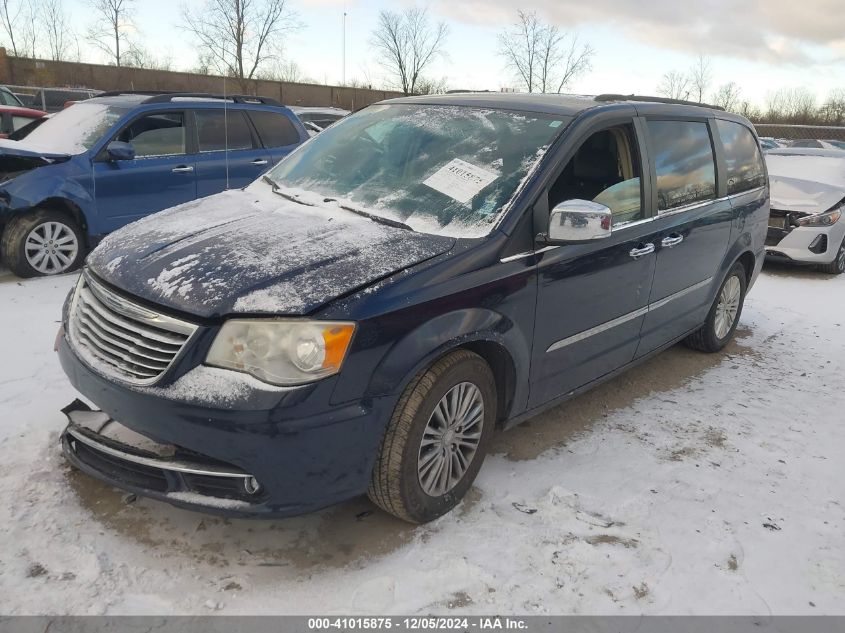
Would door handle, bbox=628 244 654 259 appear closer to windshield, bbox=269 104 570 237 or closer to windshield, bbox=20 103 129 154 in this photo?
windshield, bbox=269 104 570 237

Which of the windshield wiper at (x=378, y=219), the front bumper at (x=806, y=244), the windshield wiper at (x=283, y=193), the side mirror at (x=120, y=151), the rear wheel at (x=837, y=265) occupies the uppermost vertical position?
the side mirror at (x=120, y=151)

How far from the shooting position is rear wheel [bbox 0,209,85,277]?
19.9ft

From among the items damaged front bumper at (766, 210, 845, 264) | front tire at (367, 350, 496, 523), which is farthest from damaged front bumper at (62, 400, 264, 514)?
damaged front bumper at (766, 210, 845, 264)

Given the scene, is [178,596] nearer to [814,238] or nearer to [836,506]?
Answer: [836,506]

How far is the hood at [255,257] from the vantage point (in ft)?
7.78

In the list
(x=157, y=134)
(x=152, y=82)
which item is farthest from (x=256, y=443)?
(x=152, y=82)

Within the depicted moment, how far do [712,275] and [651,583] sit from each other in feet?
8.92

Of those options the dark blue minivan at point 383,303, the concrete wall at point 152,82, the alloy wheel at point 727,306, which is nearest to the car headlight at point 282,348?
the dark blue minivan at point 383,303

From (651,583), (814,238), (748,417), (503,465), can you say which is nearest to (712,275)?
(748,417)

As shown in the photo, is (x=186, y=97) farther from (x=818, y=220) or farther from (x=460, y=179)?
(x=818, y=220)

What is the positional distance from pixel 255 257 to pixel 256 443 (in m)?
0.75

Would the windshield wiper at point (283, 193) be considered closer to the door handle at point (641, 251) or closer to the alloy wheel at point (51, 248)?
the door handle at point (641, 251)

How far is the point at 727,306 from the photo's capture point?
5180 mm

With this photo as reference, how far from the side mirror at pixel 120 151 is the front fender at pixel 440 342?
193 inches
